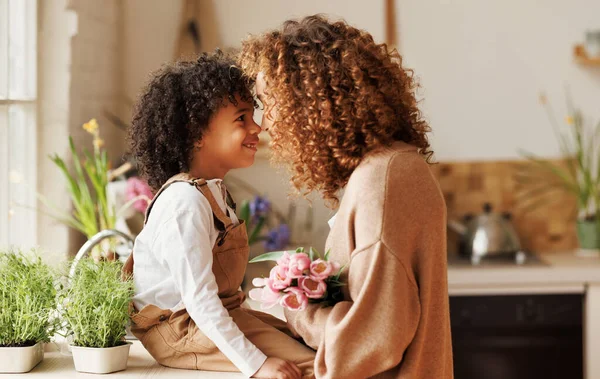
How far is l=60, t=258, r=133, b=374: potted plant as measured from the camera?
1.45 meters

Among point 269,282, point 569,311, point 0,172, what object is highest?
point 0,172

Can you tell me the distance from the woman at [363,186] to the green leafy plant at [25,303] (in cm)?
45

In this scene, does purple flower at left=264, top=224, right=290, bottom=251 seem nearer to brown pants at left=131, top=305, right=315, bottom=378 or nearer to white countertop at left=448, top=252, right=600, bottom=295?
white countertop at left=448, top=252, right=600, bottom=295

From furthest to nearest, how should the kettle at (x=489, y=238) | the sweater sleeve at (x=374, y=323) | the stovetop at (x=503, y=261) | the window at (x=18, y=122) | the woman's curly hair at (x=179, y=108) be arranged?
the kettle at (x=489, y=238), the stovetop at (x=503, y=261), the window at (x=18, y=122), the woman's curly hair at (x=179, y=108), the sweater sleeve at (x=374, y=323)

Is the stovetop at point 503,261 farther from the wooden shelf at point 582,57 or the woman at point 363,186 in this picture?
the woman at point 363,186

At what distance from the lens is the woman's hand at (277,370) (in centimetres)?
143

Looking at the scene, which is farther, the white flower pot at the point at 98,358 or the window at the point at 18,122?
the window at the point at 18,122

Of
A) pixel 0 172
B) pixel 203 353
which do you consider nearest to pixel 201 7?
pixel 0 172

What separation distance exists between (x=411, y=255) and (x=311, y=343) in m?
0.26

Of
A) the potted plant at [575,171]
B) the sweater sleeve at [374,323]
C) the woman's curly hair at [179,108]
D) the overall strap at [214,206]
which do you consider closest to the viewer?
the sweater sleeve at [374,323]

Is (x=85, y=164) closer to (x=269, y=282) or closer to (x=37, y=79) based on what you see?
(x=37, y=79)

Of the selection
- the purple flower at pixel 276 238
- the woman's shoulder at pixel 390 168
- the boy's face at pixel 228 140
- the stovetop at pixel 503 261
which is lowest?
the stovetop at pixel 503 261

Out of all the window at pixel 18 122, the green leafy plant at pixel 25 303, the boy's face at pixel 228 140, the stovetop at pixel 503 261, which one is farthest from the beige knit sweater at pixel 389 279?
the stovetop at pixel 503 261

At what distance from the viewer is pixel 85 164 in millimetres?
2834
